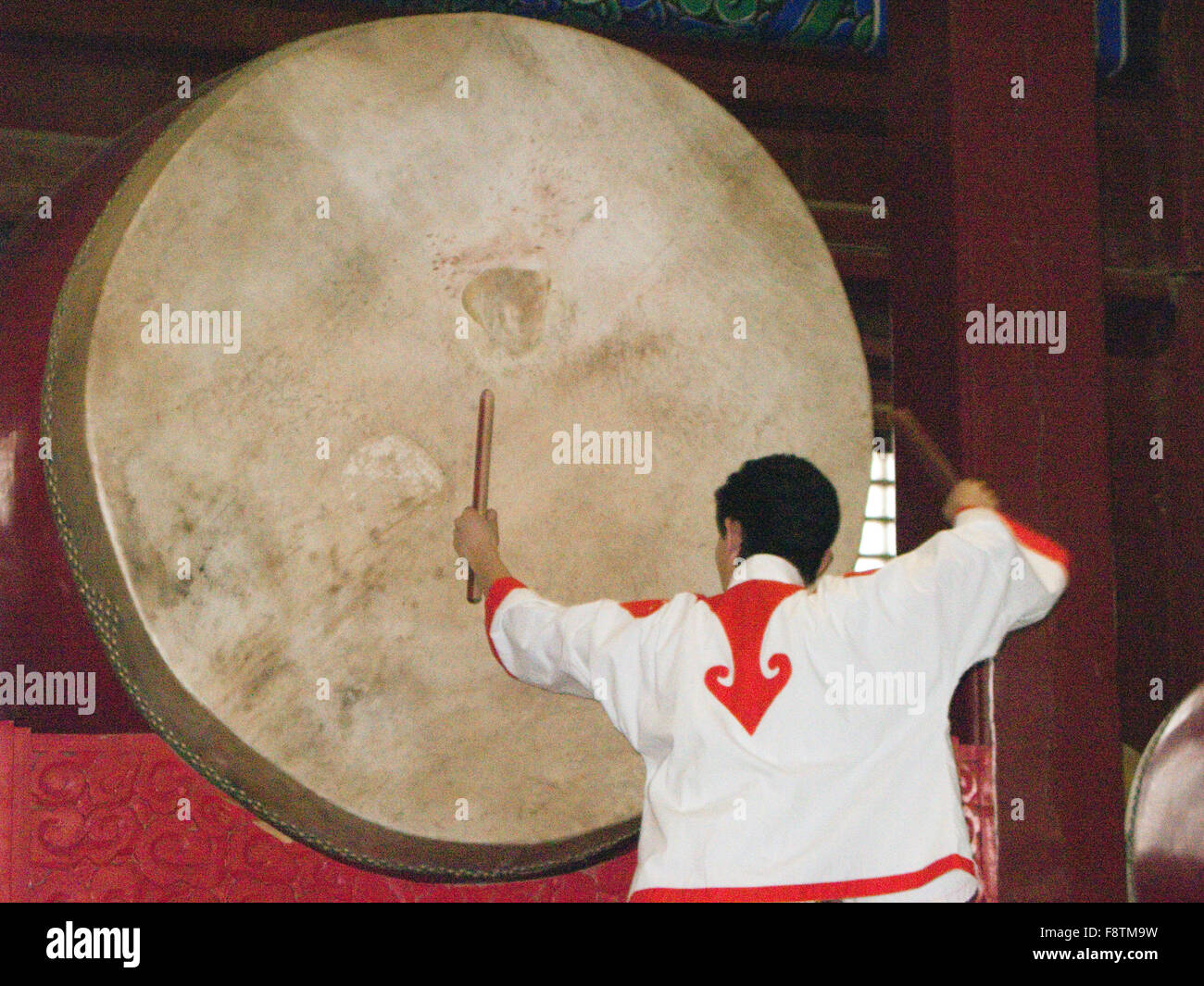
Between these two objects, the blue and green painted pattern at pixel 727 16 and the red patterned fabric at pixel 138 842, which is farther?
the blue and green painted pattern at pixel 727 16

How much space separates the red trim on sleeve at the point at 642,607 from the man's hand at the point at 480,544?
0.14 metres

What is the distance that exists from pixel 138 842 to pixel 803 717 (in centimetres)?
81

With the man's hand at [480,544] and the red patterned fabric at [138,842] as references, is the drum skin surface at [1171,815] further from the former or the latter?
the man's hand at [480,544]

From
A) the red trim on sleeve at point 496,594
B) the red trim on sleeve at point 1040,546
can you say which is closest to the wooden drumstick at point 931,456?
the red trim on sleeve at point 1040,546

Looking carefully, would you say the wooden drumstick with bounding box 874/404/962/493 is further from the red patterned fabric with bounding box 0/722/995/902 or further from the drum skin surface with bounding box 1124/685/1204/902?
the red patterned fabric with bounding box 0/722/995/902

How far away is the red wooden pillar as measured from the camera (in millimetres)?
2182

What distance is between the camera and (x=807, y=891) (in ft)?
4.69

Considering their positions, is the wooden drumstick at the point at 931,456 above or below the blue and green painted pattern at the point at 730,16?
below

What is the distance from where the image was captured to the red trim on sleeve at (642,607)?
151 cm

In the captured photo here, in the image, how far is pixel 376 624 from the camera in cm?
159

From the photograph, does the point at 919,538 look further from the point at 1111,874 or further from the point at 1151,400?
the point at 1151,400

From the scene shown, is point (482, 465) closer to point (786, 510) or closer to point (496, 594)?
point (496, 594)

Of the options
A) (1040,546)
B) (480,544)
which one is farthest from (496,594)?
(1040,546)
